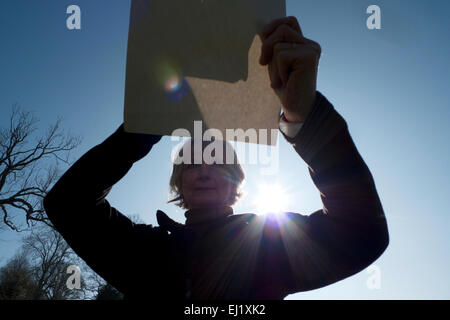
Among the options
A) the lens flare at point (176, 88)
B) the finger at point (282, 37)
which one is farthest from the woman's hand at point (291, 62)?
the lens flare at point (176, 88)

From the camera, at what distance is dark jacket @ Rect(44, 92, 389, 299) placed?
3.02 ft

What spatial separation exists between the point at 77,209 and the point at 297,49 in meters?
0.98

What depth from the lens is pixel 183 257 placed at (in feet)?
3.37

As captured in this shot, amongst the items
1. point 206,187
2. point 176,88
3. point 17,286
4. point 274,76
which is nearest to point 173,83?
point 176,88

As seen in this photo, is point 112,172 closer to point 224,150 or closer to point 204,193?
point 204,193

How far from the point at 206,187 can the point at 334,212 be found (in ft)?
1.86

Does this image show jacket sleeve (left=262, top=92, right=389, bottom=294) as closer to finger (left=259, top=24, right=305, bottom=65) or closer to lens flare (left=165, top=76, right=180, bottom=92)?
finger (left=259, top=24, right=305, bottom=65)

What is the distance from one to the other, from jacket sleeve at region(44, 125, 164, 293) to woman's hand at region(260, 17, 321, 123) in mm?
517

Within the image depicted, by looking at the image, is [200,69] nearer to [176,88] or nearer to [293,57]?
[176,88]

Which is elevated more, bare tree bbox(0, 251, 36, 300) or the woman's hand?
the woman's hand

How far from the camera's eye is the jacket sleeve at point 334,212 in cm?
91

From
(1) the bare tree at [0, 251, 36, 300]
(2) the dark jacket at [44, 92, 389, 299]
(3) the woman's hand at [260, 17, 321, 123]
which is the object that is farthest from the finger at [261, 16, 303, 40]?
(1) the bare tree at [0, 251, 36, 300]

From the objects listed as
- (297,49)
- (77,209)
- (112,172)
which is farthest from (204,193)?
(297,49)

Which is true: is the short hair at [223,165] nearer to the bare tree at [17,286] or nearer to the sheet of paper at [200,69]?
the sheet of paper at [200,69]
